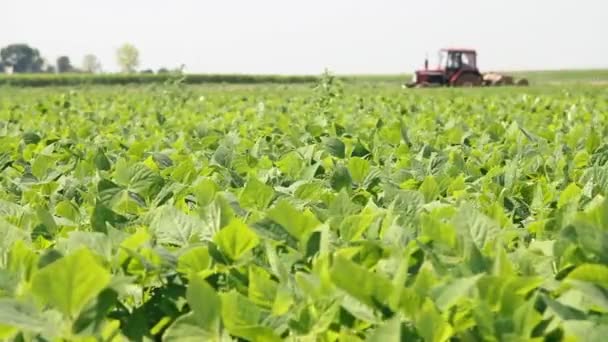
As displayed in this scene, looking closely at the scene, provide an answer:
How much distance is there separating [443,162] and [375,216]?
1168mm

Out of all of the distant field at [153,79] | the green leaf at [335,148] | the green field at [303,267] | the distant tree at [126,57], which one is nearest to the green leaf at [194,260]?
the green field at [303,267]

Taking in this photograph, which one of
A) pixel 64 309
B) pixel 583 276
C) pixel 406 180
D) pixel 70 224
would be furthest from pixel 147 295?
pixel 406 180

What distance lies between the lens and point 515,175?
8.32ft

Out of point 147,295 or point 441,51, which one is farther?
point 441,51

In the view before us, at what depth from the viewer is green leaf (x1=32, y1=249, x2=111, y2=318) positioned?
1.12 m

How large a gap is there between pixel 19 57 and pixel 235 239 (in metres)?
155

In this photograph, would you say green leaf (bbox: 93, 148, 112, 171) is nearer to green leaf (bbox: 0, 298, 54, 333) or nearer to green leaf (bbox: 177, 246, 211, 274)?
green leaf (bbox: 177, 246, 211, 274)

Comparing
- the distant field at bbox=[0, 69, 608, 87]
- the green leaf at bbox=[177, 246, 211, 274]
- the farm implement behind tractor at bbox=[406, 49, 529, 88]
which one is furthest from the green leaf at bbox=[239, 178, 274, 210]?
the distant field at bbox=[0, 69, 608, 87]

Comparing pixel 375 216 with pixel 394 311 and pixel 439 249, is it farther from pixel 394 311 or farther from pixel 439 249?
pixel 394 311

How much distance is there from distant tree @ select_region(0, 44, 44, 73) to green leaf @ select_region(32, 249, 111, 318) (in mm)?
153333

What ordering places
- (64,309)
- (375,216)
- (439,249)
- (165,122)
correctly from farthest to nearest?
(165,122) → (375,216) → (439,249) → (64,309)

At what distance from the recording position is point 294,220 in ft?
5.14

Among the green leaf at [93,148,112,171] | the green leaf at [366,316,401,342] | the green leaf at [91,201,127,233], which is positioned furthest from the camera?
the green leaf at [93,148,112,171]

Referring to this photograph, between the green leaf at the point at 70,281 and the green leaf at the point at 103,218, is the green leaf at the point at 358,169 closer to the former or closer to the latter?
the green leaf at the point at 103,218
